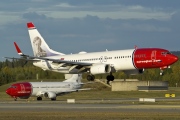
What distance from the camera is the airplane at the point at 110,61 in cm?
8700

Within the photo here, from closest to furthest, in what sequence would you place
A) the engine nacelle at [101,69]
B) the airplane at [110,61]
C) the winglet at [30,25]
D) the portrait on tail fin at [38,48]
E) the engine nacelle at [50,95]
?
Answer: 1. the airplane at [110,61]
2. the engine nacelle at [101,69]
3. the portrait on tail fin at [38,48]
4. the winglet at [30,25]
5. the engine nacelle at [50,95]

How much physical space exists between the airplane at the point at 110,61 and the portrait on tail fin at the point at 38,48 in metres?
7.14

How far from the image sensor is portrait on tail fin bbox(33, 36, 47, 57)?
11341 centimetres

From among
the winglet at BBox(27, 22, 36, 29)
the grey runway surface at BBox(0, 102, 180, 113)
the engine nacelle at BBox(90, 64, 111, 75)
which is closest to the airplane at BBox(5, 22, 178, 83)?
the engine nacelle at BBox(90, 64, 111, 75)

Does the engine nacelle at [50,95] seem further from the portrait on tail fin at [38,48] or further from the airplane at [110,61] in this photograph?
the airplane at [110,61]

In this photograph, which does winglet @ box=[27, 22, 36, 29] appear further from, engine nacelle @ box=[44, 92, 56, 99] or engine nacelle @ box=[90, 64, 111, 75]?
engine nacelle @ box=[90, 64, 111, 75]

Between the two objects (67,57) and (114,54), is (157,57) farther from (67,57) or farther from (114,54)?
(67,57)

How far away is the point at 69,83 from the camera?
433ft

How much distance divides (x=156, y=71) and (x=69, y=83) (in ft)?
227

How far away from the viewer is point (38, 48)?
11581 centimetres

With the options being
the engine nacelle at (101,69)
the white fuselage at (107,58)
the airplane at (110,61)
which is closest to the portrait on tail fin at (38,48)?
the airplane at (110,61)

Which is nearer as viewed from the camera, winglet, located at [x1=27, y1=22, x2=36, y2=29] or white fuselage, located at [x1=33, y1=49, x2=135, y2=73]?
white fuselage, located at [x1=33, y1=49, x2=135, y2=73]

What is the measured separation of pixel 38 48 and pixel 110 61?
27153mm

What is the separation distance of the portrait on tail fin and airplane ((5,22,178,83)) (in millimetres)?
7139
